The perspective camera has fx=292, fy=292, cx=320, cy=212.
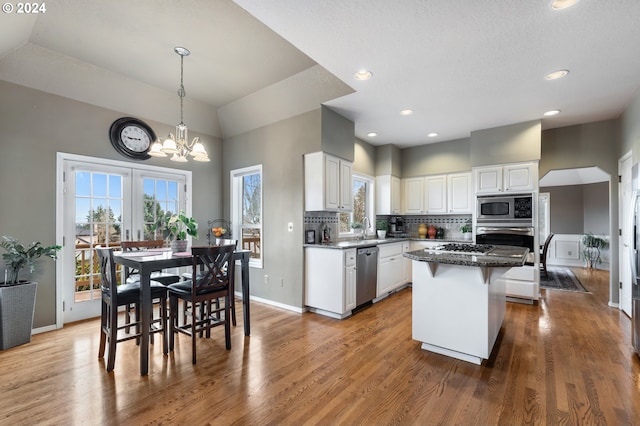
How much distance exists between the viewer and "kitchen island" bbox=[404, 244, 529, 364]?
2.43 metres

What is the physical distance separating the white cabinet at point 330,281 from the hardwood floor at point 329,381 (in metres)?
0.39

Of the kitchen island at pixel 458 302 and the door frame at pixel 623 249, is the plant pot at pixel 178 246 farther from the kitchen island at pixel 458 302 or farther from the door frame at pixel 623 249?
the door frame at pixel 623 249

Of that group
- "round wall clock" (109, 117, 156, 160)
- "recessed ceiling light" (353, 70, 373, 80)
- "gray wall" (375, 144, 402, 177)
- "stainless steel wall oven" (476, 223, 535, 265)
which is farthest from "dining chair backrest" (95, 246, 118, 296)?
"stainless steel wall oven" (476, 223, 535, 265)

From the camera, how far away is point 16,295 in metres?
2.86

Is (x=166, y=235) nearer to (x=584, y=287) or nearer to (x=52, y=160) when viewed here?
(x=52, y=160)

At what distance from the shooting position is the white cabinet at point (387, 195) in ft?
18.4

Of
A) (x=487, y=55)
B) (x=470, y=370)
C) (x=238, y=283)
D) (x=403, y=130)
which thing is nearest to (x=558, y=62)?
(x=487, y=55)

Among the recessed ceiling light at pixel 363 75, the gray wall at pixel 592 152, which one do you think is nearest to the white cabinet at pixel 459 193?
the gray wall at pixel 592 152

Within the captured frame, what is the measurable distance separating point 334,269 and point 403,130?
2649 millimetres

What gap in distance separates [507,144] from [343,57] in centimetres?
319

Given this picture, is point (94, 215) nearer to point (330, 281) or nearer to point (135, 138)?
point (135, 138)

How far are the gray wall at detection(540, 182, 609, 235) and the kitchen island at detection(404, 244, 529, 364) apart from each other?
21.5 feet

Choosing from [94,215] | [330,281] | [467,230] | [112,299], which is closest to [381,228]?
[467,230]

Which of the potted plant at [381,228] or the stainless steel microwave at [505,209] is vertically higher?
the stainless steel microwave at [505,209]
